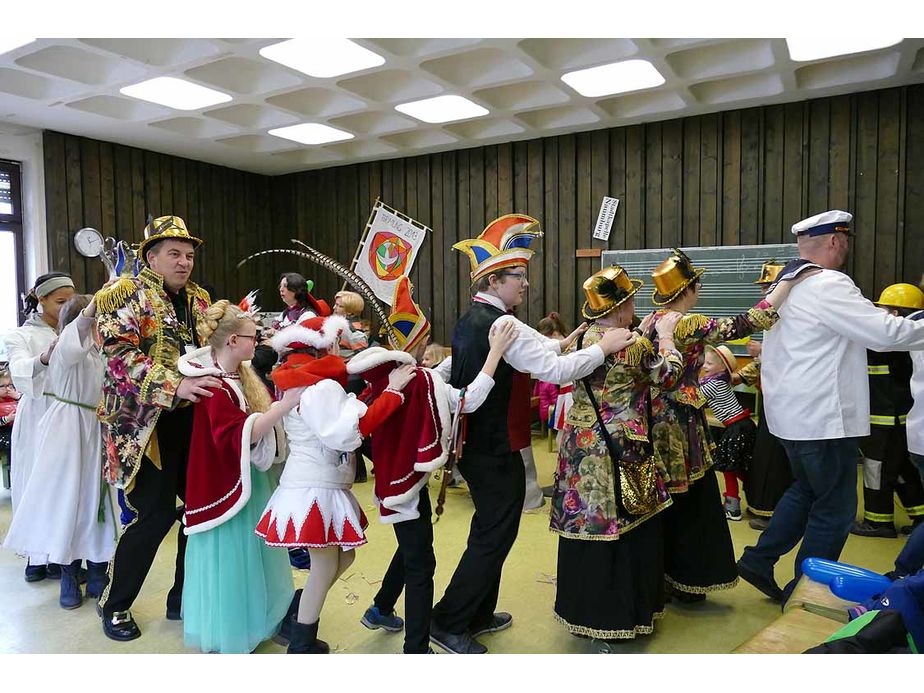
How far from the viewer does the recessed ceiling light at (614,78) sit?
5.02 m

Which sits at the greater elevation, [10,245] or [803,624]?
[10,245]

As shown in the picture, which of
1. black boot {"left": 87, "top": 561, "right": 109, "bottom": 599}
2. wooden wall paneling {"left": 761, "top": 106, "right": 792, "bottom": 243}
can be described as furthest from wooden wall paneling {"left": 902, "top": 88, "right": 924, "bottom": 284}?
black boot {"left": 87, "top": 561, "right": 109, "bottom": 599}

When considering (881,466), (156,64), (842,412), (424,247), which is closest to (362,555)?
(842,412)

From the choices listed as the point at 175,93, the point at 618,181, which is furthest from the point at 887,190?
the point at 175,93

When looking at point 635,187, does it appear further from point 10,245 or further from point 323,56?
point 10,245

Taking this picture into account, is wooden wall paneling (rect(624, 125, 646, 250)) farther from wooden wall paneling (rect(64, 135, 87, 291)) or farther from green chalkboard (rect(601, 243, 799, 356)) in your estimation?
wooden wall paneling (rect(64, 135, 87, 291))

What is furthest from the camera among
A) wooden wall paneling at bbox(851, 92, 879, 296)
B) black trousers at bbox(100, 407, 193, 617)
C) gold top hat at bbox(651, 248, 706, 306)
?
wooden wall paneling at bbox(851, 92, 879, 296)

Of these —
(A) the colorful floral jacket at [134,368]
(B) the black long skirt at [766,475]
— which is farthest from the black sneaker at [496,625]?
(B) the black long skirt at [766,475]

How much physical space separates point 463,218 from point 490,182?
51 centimetres

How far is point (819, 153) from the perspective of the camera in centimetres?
568

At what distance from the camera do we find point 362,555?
355 cm

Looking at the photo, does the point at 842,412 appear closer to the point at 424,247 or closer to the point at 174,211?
the point at 424,247

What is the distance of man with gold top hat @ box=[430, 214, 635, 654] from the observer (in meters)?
2.35

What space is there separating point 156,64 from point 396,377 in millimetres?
3838
